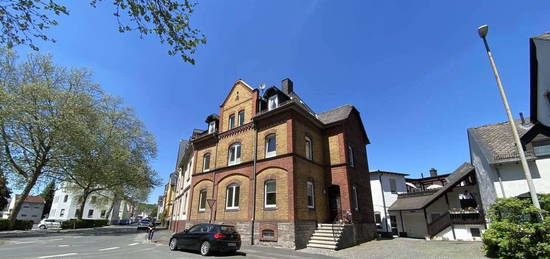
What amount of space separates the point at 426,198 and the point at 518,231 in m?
17.6

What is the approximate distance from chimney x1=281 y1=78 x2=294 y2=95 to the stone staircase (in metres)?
12.7

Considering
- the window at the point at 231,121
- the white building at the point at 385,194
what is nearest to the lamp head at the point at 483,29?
the window at the point at 231,121

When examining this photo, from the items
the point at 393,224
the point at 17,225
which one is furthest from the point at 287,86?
the point at 17,225

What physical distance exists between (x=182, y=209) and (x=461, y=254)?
23.8m

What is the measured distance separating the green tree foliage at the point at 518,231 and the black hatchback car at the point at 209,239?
11.1 m

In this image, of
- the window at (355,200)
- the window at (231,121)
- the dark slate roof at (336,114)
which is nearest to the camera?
the window at (355,200)

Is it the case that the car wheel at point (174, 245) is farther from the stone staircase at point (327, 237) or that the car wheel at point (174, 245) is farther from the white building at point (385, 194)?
the white building at point (385, 194)

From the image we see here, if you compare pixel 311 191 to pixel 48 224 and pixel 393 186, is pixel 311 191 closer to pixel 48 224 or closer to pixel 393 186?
pixel 393 186

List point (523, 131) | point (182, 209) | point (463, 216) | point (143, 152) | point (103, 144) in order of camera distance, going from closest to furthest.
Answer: point (523, 131) < point (463, 216) < point (182, 209) < point (103, 144) < point (143, 152)

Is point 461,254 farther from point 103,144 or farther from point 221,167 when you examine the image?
point 103,144

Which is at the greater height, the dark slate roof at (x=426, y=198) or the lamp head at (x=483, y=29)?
the lamp head at (x=483, y=29)

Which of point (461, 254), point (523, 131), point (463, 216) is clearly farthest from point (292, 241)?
point (523, 131)

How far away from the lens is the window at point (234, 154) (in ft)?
65.4

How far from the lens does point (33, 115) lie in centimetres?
2278
